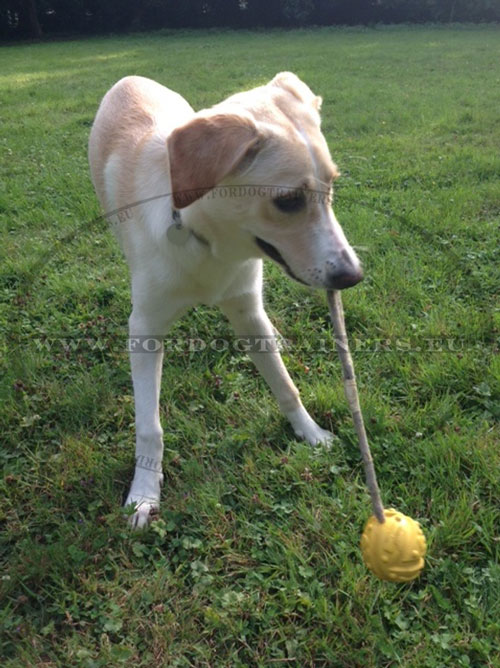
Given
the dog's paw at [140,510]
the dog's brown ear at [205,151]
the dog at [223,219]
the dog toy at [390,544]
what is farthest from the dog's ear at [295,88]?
the dog's paw at [140,510]

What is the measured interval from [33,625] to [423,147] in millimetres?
5663

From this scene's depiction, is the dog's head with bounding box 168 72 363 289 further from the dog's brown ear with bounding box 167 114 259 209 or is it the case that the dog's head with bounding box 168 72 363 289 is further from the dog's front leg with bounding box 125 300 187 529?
the dog's front leg with bounding box 125 300 187 529

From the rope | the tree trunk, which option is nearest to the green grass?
the rope

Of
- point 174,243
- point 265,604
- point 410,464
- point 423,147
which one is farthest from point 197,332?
point 423,147

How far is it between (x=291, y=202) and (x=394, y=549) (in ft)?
3.60

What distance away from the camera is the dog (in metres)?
1.77

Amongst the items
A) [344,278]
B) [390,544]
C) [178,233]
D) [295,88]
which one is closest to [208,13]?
[295,88]

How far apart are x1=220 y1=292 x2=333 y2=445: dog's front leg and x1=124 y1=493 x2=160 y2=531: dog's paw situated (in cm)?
68

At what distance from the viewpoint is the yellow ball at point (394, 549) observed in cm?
171

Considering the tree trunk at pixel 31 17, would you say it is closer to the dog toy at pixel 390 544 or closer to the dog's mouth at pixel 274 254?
the dog's mouth at pixel 274 254

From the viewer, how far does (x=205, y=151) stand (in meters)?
1.73

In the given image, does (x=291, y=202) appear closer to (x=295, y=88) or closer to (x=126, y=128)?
(x=295, y=88)

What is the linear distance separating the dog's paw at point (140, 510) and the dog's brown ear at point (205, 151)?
1192 mm

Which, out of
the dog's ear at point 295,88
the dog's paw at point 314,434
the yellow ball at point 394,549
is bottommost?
the dog's paw at point 314,434
